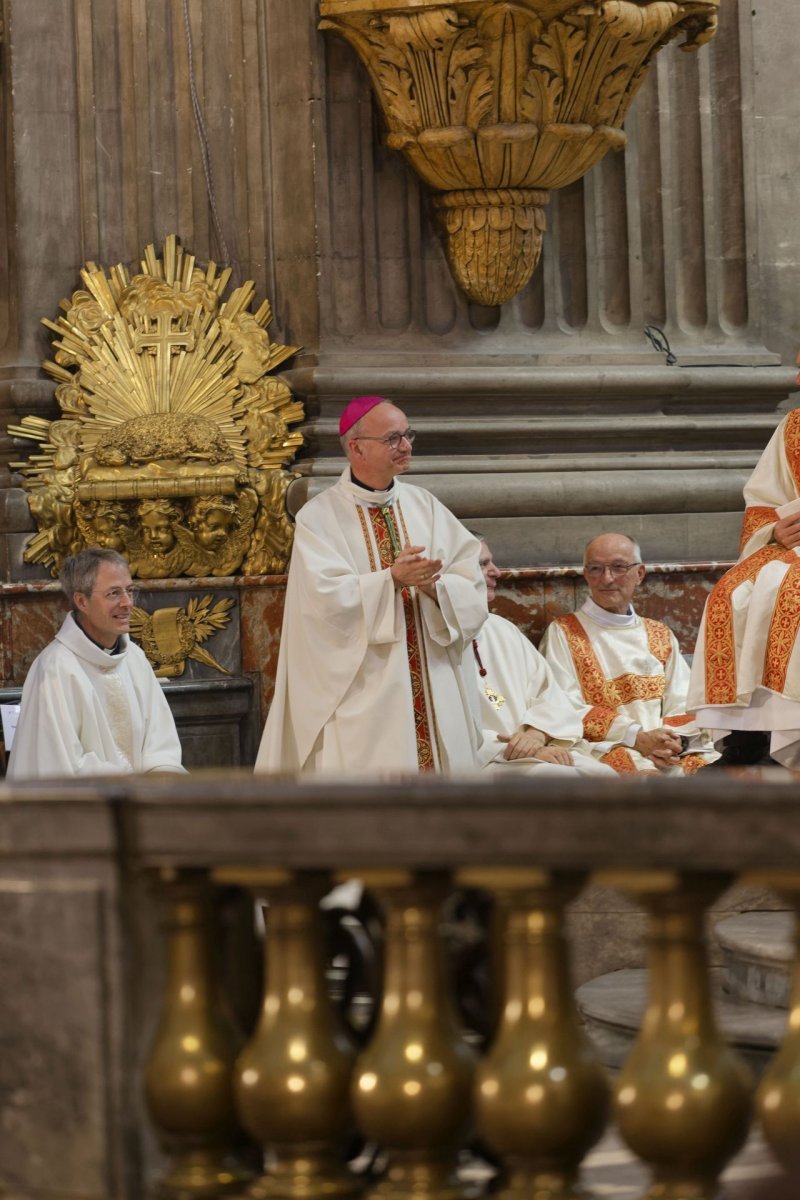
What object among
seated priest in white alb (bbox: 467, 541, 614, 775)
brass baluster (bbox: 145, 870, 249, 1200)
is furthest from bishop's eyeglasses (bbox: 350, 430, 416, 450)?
brass baluster (bbox: 145, 870, 249, 1200)

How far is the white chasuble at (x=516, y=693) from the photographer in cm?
739

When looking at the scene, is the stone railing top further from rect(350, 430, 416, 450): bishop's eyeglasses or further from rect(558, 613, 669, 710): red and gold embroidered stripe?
rect(558, 613, 669, 710): red and gold embroidered stripe

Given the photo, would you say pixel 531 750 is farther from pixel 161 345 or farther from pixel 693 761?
pixel 161 345

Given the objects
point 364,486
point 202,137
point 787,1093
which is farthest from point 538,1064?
point 202,137

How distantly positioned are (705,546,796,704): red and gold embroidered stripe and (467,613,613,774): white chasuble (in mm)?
915

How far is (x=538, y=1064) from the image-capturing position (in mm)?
2371

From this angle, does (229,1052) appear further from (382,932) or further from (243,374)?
(243,374)

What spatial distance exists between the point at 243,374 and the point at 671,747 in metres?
2.18

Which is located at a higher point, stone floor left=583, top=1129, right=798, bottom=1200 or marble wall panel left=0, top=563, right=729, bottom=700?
marble wall panel left=0, top=563, right=729, bottom=700

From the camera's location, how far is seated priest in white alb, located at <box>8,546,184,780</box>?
6383 mm

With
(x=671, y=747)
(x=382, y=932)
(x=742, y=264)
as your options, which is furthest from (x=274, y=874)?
(x=742, y=264)

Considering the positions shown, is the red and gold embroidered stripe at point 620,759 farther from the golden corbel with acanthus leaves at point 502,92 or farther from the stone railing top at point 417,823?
the stone railing top at point 417,823

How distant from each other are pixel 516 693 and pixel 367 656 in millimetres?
843

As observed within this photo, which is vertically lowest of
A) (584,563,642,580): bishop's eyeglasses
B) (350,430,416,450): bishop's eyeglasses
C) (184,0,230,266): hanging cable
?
(584,563,642,580): bishop's eyeglasses
